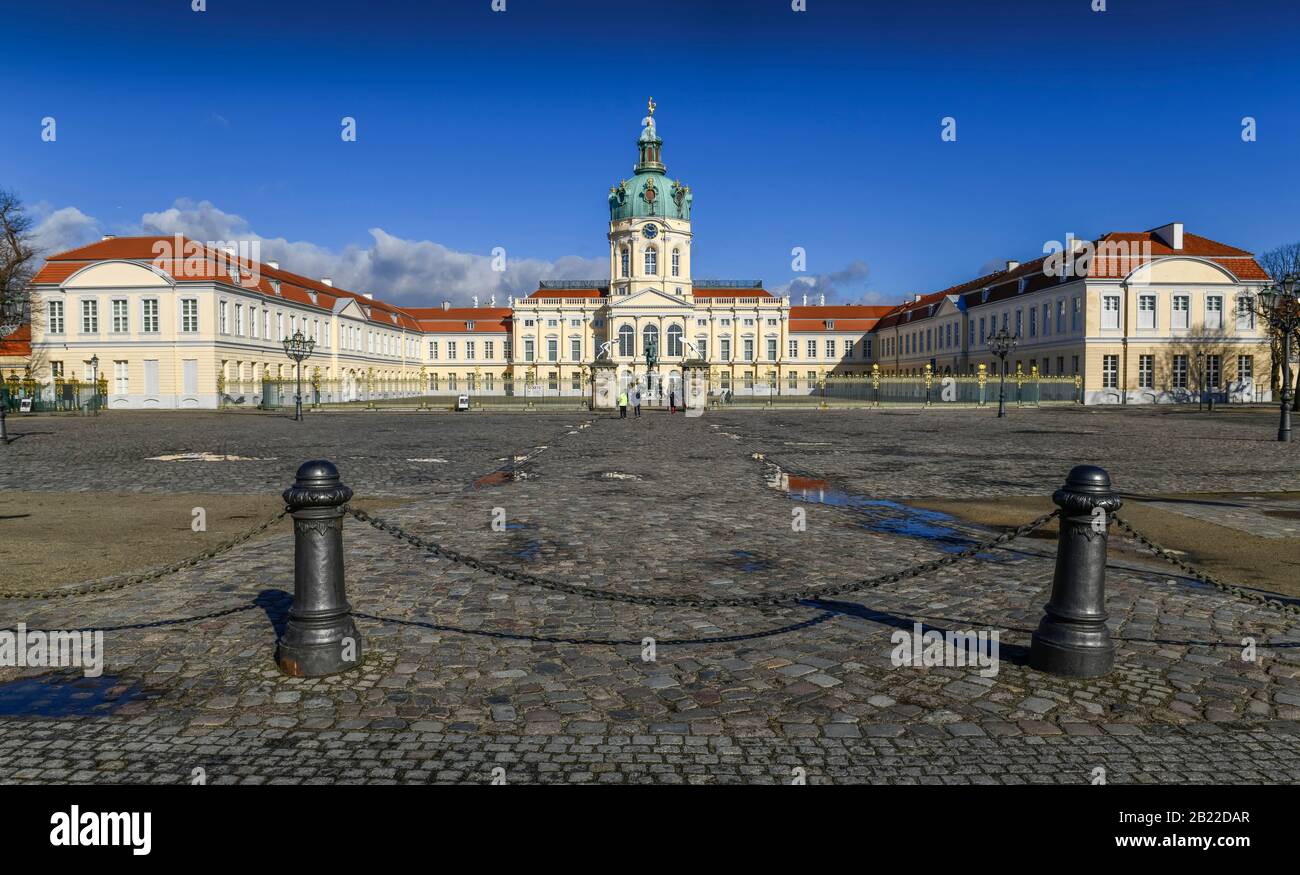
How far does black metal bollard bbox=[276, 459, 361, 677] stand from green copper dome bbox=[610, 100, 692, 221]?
83.1 metres

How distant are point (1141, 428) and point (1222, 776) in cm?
3006

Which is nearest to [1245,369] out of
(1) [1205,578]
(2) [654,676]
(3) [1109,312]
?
(3) [1109,312]

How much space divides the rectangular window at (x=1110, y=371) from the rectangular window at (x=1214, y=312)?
21.3 ft

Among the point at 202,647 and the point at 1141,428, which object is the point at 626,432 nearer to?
the point at 1141,428

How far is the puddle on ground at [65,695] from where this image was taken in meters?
4.12

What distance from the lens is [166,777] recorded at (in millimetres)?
3385

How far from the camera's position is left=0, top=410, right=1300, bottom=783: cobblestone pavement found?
3562 mm

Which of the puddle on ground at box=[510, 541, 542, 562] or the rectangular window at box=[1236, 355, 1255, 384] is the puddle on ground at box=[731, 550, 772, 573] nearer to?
the puddle on ground at box=[510, 541, 542, 562]

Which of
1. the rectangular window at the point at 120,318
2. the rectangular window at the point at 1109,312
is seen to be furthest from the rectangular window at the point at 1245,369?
the rectangular window at the point at 120,318

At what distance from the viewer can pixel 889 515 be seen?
33.4ft

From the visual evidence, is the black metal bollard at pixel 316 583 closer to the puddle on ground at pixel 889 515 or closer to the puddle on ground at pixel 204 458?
the puddle on ground at pixel 889 515

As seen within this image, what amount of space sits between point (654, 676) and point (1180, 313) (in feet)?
214

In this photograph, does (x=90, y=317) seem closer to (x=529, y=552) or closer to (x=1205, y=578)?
(x=529, y=552)
